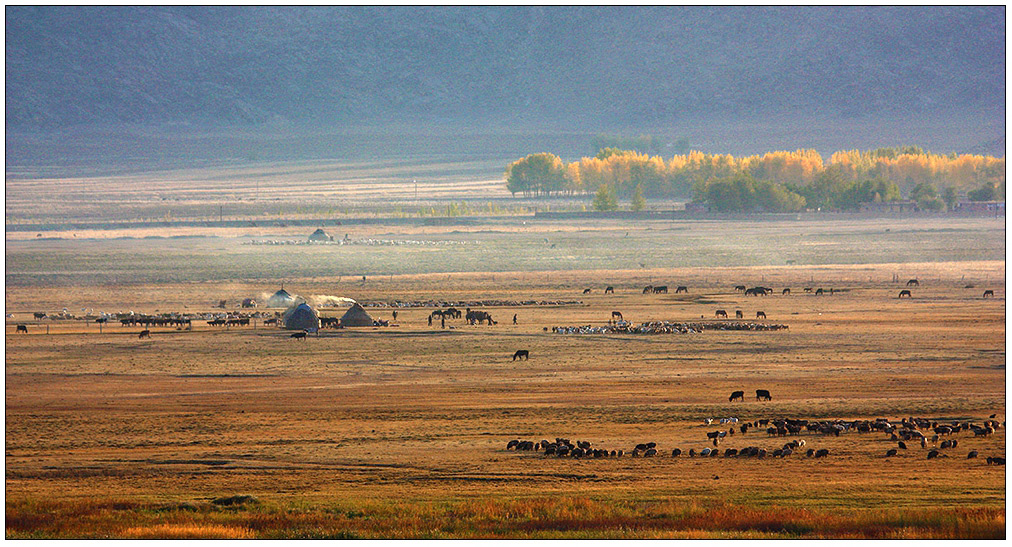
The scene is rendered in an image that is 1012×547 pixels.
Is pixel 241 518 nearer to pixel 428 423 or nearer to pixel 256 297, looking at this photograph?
pixel 428 423

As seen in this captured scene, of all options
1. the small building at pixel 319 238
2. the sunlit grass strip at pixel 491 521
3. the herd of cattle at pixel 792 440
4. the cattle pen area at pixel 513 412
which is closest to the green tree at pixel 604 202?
the small building at pixel 319 238

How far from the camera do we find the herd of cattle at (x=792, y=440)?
23.9m

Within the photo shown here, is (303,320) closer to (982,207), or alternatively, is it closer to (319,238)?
(319,238)

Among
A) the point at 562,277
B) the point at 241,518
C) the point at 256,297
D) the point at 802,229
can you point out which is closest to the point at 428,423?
the point at 241,518

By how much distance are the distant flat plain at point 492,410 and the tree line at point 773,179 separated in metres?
46.4

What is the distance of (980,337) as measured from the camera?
1629 inches

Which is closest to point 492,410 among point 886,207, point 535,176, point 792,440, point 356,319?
point 792,440

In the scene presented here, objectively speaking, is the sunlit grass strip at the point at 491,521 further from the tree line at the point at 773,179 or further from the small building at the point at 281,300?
the tree line at the point at 773,179

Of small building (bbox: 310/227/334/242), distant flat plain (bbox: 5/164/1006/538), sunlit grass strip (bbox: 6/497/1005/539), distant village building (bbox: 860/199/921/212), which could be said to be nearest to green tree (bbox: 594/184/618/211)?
distant village building (bbox: 860/199/921/212)

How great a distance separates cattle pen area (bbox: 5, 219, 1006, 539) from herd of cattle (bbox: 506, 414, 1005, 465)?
0.06 metres

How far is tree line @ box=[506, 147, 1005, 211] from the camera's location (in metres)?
110

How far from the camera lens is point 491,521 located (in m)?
17.7

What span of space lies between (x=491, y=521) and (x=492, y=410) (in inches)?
447

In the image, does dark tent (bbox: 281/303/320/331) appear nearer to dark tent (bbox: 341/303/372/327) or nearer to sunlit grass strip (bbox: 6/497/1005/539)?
dark tent (bbox: 341/303/372/327)
